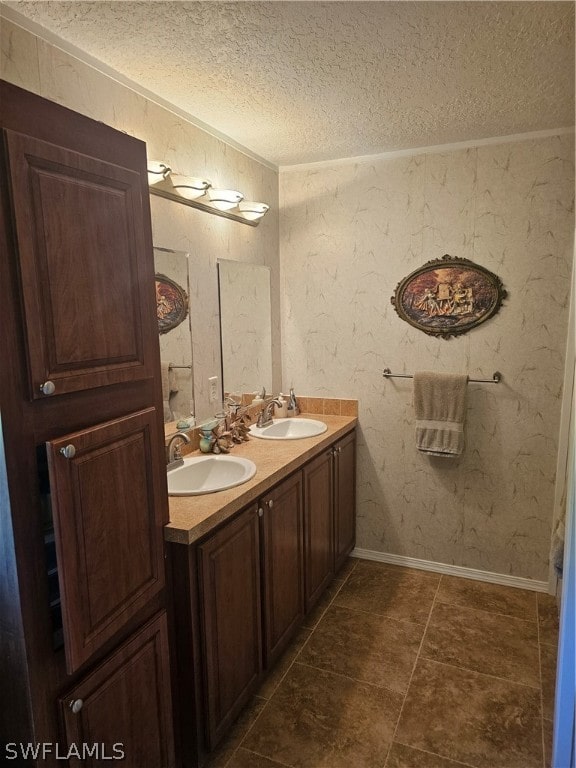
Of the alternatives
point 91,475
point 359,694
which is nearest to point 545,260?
point 359,694

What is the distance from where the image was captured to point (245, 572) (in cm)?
184

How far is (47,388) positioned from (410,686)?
195cm

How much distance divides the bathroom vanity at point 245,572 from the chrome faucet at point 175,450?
341 millimetres

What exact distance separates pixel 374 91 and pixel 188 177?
2.84ft

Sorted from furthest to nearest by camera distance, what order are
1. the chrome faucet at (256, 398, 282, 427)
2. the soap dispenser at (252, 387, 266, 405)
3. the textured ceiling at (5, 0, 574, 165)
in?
the soap dispenser at (252, 387, 266, 405), the chrome faucet at (256, 398, 282, 427), the textured ceiling at (5, 0, 574, 165)

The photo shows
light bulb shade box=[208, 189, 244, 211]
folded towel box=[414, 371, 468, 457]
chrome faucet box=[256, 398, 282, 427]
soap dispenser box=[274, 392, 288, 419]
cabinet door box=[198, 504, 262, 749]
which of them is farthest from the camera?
soap dispenser box=[274, 392, 288, 419]

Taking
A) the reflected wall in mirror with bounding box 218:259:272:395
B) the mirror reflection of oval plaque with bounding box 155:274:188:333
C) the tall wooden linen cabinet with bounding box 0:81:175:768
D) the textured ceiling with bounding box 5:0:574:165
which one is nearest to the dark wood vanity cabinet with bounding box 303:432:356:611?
the reflected wall in mirror with bounding box 218:259:272:395

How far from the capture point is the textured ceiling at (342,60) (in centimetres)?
148

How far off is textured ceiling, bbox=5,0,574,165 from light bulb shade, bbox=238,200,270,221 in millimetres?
341

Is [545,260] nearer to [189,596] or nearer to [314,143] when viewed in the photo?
[314,143]

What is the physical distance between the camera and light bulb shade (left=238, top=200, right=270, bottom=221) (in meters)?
2.64

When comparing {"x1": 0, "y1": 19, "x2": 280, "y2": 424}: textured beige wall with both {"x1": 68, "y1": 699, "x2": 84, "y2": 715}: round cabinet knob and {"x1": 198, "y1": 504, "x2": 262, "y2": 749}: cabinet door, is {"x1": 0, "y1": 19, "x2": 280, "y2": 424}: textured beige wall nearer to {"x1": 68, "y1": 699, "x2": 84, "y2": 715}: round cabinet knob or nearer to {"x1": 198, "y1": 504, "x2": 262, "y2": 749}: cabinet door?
{"x1": 198, "y1": 504, "x2": 262, "y2": 749}: cabinet door

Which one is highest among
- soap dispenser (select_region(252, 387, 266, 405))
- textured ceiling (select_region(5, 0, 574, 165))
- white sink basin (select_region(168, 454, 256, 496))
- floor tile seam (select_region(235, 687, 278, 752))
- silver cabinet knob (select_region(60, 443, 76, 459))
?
textured ceiling (select_region(5, 0, 574, 165))

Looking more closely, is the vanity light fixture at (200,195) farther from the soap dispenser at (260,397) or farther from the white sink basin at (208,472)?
the white sink basin at (208,472)
